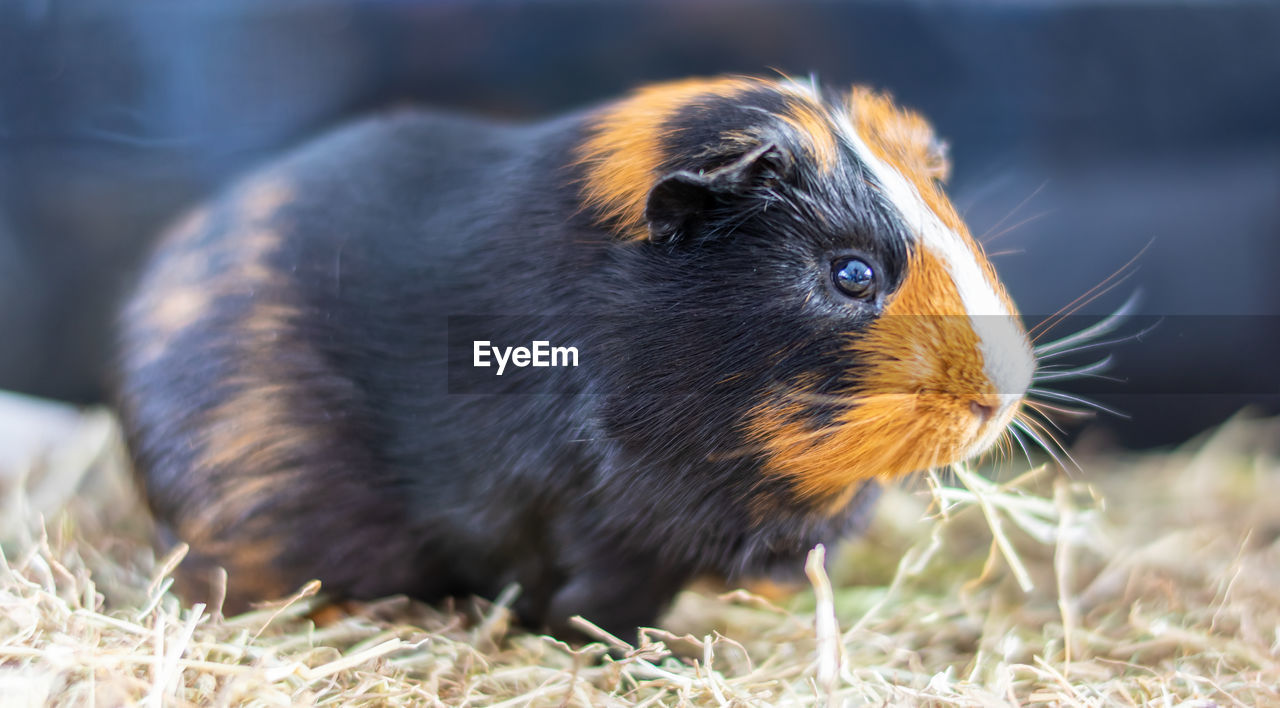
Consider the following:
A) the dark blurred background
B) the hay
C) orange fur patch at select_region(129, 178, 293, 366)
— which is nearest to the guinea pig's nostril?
the hay

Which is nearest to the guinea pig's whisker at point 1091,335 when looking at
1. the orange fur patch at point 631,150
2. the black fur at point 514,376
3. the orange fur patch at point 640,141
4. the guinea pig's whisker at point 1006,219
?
the guinea pig's whisker at point 1006,219

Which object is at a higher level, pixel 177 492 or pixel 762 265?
pixel 762 265

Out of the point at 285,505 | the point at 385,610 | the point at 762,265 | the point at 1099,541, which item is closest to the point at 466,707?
the point at 385,610

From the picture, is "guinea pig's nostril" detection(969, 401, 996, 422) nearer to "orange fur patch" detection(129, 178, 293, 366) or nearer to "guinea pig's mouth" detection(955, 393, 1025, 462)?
"guinea pig's mouth" detection(955, 393, 1025, 462)

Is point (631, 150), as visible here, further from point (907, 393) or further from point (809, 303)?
point (907, 393)

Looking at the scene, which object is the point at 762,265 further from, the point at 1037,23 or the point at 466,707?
the point at 1037,23

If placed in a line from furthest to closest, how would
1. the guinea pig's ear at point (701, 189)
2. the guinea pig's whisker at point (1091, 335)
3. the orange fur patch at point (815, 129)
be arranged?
the guinea pig's whisker at point (1091, 335)
the orange fur patch at point (815, 129)
the guinea pig's ear at point (701, 189)

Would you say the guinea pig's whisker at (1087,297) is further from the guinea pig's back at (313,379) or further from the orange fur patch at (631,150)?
the guinea pig's back at (313,379)

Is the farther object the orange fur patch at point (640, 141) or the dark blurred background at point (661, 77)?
the dark blurred background at point (661, 77)

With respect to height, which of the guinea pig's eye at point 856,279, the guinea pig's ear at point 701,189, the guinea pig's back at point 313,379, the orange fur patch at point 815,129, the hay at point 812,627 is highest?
the orange fur patch at point 815,129
